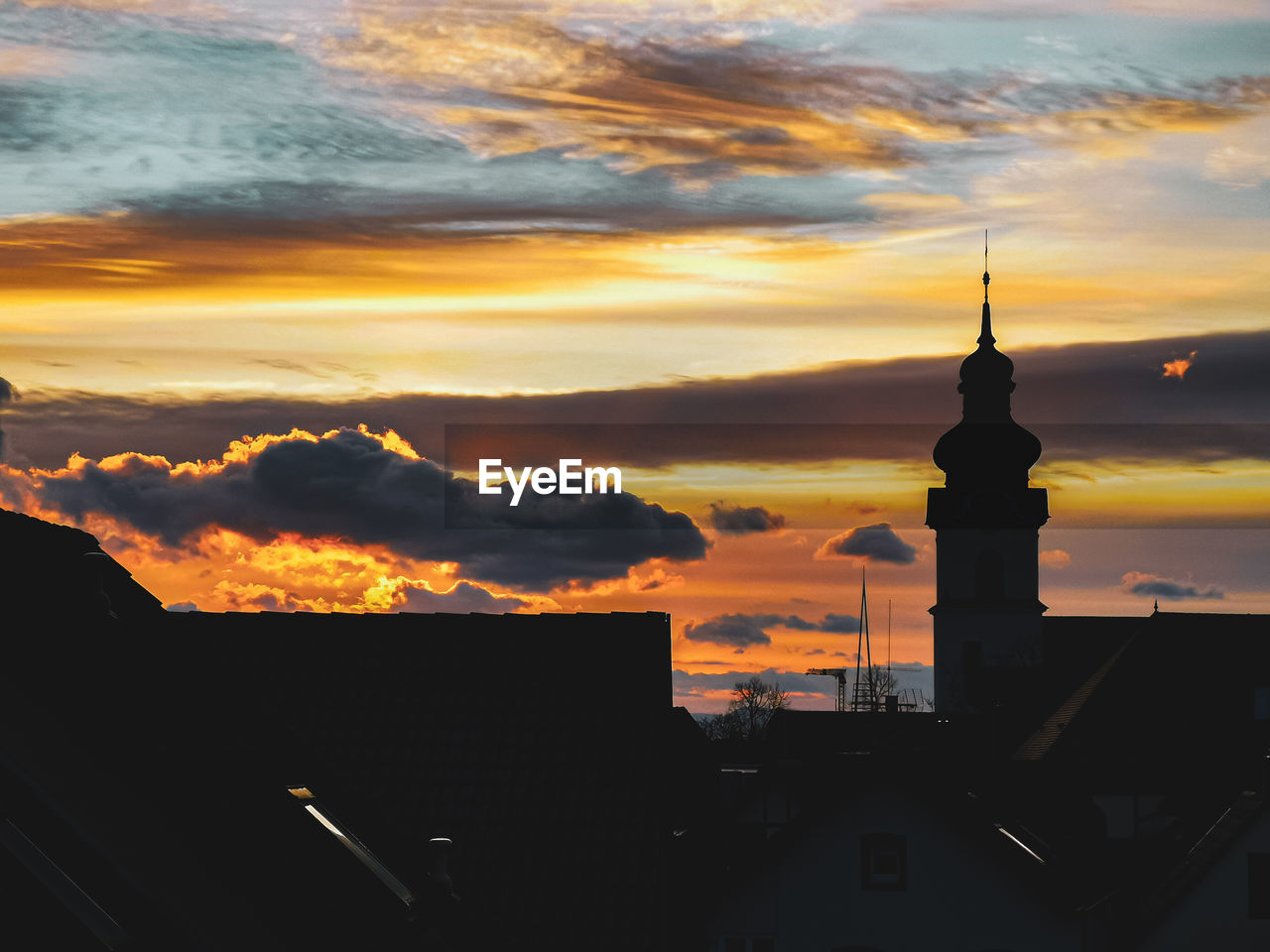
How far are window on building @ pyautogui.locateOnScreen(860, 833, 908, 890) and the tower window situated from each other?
66065mm

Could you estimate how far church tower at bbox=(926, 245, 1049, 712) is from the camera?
321ft

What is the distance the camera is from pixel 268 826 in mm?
11898

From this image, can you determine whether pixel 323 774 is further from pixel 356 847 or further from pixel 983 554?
pixel 983 554

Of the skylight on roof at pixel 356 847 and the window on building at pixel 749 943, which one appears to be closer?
the skylight on roof at pixel 356 847

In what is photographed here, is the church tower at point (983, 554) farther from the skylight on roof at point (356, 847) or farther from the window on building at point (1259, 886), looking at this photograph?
the skylight on roof at point (356, 847)

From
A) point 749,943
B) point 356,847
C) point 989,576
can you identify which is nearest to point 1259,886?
point 749,943

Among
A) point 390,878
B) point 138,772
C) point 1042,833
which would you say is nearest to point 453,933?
point 390,878

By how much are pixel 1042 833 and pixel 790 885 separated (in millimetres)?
18772

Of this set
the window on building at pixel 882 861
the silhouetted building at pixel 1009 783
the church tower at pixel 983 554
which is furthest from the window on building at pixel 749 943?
the church tower at pixel 983 554

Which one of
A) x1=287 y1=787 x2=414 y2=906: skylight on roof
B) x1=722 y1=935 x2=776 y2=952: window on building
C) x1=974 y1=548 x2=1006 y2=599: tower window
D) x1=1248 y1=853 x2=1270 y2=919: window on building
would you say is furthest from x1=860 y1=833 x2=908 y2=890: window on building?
x1=974 y1=548 x2=1006 y2=599: tower window

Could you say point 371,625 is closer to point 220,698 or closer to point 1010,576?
point 220,698

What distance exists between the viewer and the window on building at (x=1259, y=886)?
126 ft

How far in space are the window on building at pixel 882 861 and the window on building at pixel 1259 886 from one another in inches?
382

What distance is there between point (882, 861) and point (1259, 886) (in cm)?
1027
